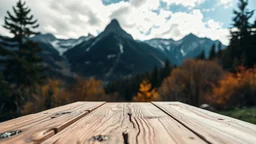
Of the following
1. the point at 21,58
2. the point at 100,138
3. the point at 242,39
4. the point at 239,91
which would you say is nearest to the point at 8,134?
the point at 100,138

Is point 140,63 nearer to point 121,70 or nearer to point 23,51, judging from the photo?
point 121,70

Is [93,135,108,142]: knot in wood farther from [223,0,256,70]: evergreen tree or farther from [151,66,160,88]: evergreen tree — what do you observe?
[151,66,160,88]: evergreen tree

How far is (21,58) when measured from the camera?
64.1 feet

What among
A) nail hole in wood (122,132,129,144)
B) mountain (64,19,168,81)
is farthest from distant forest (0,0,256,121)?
mountain (64,19,168,81)

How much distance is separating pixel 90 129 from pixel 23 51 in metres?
21.7

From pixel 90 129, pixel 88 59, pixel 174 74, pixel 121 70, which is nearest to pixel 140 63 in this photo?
pixel 121 70

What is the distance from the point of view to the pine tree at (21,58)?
19.3 meters

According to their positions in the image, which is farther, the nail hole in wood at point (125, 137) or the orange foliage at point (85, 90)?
the orange foliage at point (85, 90)

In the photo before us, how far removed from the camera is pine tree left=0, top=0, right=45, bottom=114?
19312mm

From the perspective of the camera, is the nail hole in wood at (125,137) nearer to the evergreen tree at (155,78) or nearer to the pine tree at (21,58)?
the pine tree at (21,58)

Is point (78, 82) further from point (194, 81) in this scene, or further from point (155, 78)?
point (155, 78)

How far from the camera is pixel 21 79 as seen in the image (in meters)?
19.3

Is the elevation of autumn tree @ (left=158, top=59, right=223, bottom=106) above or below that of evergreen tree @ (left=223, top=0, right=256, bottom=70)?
below

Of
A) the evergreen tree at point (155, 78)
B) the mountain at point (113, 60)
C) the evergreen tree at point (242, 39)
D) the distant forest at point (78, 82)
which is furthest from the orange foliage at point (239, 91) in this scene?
the mountain at point (113, 60)
